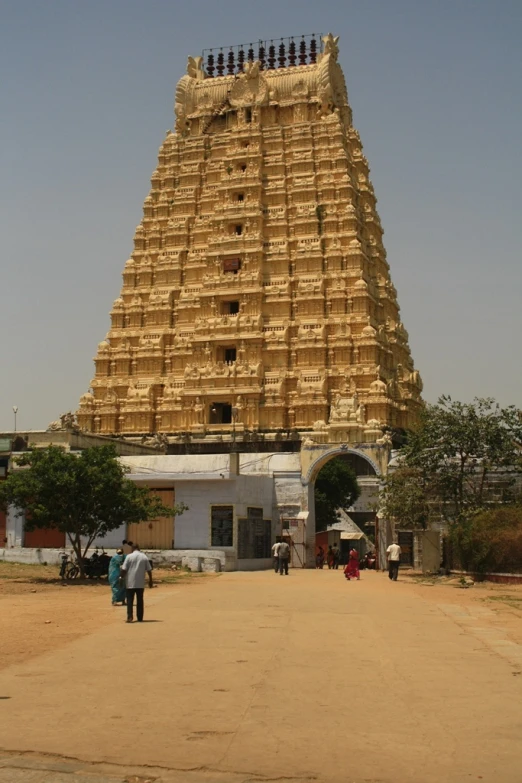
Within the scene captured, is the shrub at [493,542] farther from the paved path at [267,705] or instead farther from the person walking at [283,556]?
the paved path at [267,705]

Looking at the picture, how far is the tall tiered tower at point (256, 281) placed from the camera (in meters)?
57.1

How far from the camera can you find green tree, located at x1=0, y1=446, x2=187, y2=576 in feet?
90.4

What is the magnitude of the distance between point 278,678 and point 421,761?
353 centimetres

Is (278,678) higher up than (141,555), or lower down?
lower down

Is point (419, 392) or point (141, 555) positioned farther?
point (419, 392)

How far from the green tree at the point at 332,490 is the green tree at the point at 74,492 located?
29.7m

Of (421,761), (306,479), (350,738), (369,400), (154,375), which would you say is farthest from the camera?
(154,375)

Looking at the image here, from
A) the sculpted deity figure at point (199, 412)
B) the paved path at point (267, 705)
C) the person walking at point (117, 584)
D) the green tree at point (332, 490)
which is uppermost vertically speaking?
the sculpted deity figure at point (199, 412)

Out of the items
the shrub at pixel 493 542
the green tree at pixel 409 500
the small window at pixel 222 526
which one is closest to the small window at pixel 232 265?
the small window at pixel 222 526

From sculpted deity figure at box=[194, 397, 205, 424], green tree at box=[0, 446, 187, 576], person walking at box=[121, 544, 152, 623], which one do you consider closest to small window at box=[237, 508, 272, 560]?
green tree at box=[0, 446, 187, 576]

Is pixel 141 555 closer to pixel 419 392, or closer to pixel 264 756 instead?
pixel 264 756

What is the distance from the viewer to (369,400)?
55.0m

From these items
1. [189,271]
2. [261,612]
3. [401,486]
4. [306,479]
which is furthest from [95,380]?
[261,612]

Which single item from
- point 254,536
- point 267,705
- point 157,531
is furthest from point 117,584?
point 254,536
